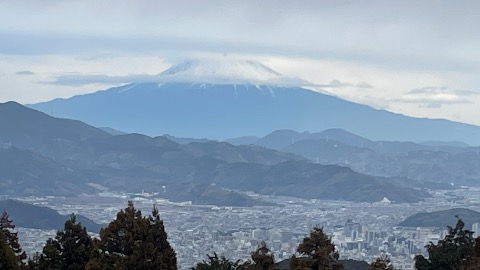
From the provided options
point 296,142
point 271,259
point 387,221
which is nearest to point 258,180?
point 387,221

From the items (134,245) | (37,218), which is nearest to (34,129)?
(37,218)

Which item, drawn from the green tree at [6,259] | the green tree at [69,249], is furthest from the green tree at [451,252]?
the green tree at [6,259]

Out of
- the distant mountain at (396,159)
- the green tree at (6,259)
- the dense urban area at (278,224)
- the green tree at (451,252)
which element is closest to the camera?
the green tree at (6,259)

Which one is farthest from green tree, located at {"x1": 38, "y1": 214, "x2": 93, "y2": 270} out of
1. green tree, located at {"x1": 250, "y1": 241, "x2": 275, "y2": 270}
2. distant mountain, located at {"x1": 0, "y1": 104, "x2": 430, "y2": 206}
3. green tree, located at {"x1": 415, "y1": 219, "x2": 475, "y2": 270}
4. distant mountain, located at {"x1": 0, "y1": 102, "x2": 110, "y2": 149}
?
distant mountain, located at {"x1": 0, "y1": 102, "x2": 110, "y2": 149}

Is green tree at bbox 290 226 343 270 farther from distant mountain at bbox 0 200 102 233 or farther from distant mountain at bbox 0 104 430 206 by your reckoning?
distant mountain at bbox 0 104 430 206

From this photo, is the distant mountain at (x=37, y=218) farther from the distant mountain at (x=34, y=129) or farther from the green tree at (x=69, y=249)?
the distant mountain at (x=34, y=129)

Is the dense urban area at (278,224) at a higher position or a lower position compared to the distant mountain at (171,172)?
lower

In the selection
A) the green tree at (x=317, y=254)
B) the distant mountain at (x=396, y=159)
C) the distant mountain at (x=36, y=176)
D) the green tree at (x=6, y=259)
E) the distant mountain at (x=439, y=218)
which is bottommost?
the green tree at (x=6, y=259)
